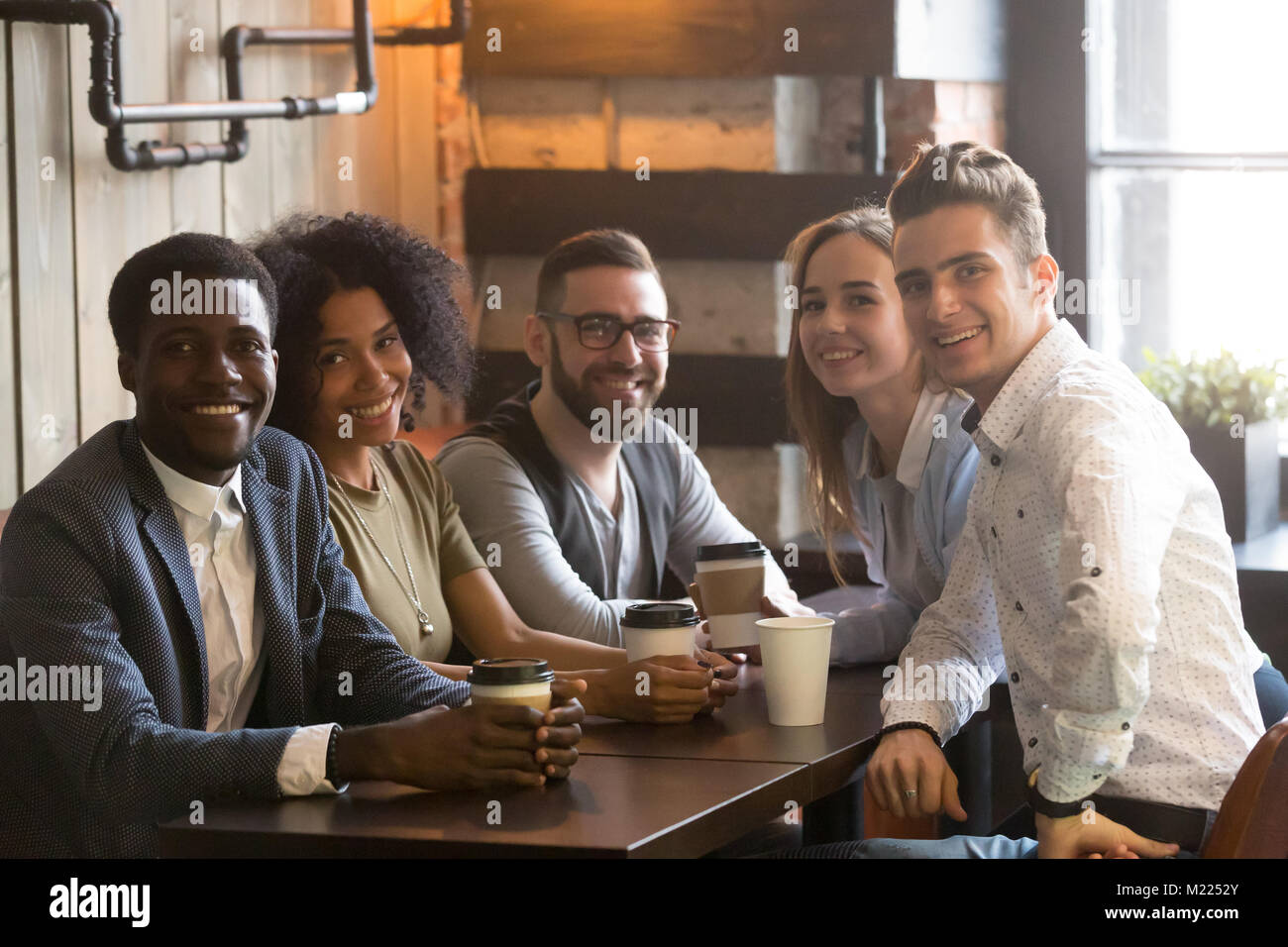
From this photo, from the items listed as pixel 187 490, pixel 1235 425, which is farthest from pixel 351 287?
pixel 1235 425

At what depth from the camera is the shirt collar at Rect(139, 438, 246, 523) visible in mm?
1688

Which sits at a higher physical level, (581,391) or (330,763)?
(581,391)

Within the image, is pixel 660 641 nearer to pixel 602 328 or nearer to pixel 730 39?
pixel 602 328

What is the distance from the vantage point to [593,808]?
4.74 feet

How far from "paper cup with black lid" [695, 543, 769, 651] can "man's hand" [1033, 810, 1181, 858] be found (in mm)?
577

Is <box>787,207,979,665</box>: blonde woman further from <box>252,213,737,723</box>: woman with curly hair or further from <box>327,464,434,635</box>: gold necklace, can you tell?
<box>327,464,434,635</box>: gold necklace

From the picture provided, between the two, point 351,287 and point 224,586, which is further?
point 351,287

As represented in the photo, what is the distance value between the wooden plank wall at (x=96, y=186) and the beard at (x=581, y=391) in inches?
31.1

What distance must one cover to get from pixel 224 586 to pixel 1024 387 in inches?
38.0

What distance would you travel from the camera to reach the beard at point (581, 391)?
8.36 ft

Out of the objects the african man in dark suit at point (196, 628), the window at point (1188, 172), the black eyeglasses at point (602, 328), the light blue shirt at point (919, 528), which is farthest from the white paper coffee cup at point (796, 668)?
the window at point (1188, 172)

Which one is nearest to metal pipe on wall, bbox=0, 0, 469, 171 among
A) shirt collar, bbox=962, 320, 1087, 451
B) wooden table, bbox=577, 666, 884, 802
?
wooden table, bbox=577, 666, 884, 802

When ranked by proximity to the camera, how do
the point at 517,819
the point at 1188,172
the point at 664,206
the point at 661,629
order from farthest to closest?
the point at 1188,172 < the point at 664,206 < the point at 661,629 < the point at 517,819
